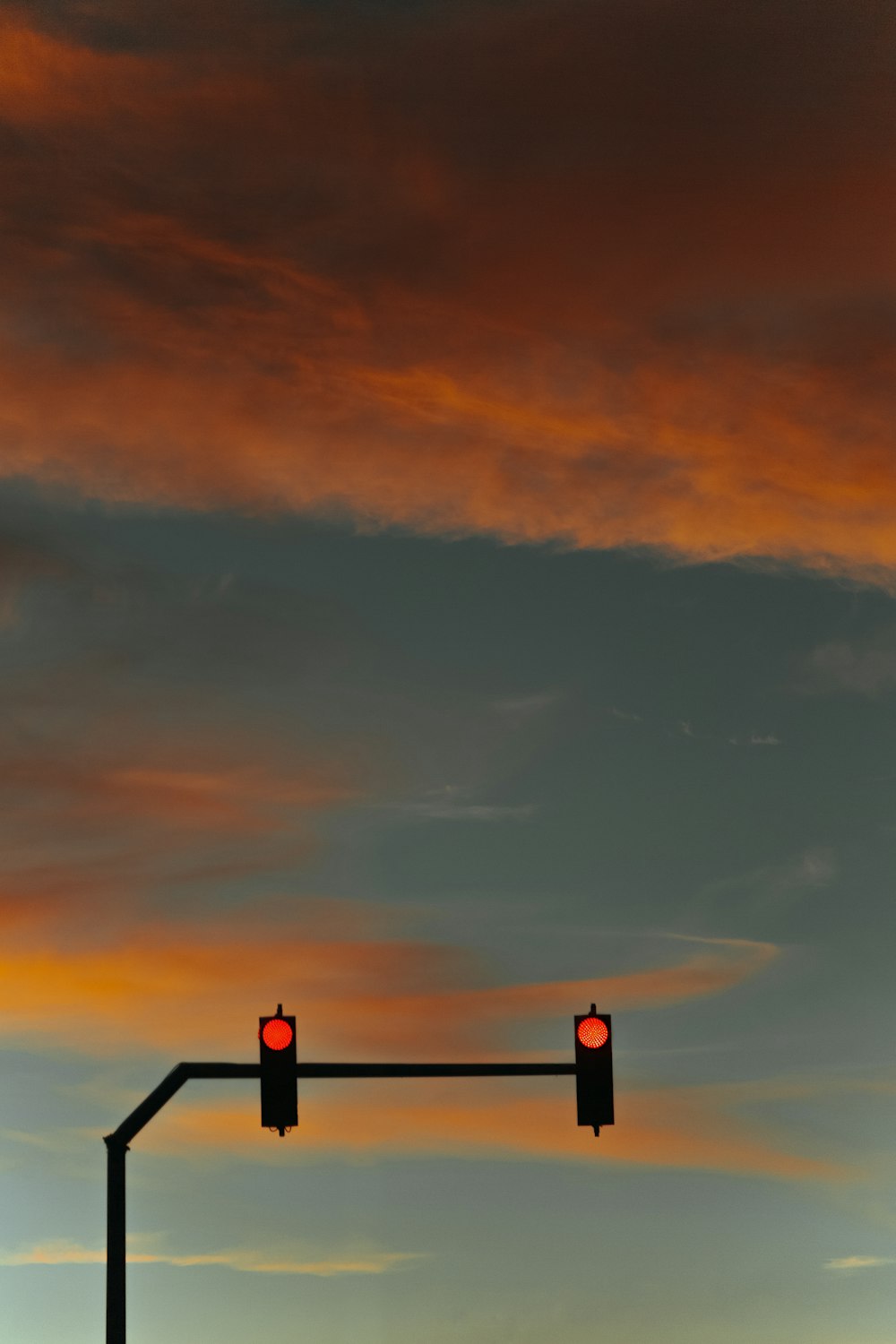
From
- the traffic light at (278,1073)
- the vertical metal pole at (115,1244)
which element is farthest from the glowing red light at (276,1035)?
the vertical metal pole at (115,1244)

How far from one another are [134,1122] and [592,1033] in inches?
177

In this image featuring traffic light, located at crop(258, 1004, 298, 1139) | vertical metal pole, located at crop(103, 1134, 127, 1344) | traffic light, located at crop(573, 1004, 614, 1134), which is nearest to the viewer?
vertical metal pole, located at crop(103, 1134, 127, 1344)

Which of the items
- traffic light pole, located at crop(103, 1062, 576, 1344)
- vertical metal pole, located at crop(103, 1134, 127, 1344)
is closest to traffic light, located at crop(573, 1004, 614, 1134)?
traffic light pole, located at crop(103, 1062, 576, 1344)

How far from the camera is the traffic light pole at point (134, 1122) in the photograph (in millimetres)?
17156

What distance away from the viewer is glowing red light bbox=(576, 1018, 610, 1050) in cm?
1828

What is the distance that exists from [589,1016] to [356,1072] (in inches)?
92.6

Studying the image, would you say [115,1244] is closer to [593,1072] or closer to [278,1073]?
[278,1073]

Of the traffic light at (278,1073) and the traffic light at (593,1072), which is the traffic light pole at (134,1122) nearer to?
the traffic light at (278,1073)

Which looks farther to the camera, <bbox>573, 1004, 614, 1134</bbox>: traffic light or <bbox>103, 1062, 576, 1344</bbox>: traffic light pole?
<bbox>573, 1004, 614, 1134</bbox>: traffic light

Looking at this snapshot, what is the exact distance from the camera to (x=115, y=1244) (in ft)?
56.7

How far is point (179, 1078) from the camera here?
57.0ft

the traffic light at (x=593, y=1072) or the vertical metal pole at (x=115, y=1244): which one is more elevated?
the traffic light at (x=593, y=1072)

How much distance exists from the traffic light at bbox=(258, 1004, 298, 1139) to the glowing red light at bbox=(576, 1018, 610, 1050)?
2.84 metres

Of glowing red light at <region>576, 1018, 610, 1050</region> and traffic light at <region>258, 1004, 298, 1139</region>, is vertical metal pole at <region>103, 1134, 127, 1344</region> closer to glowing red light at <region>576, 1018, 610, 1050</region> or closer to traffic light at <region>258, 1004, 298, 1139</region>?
traffic light at <region>258, 1004, 298, 1139</region>
